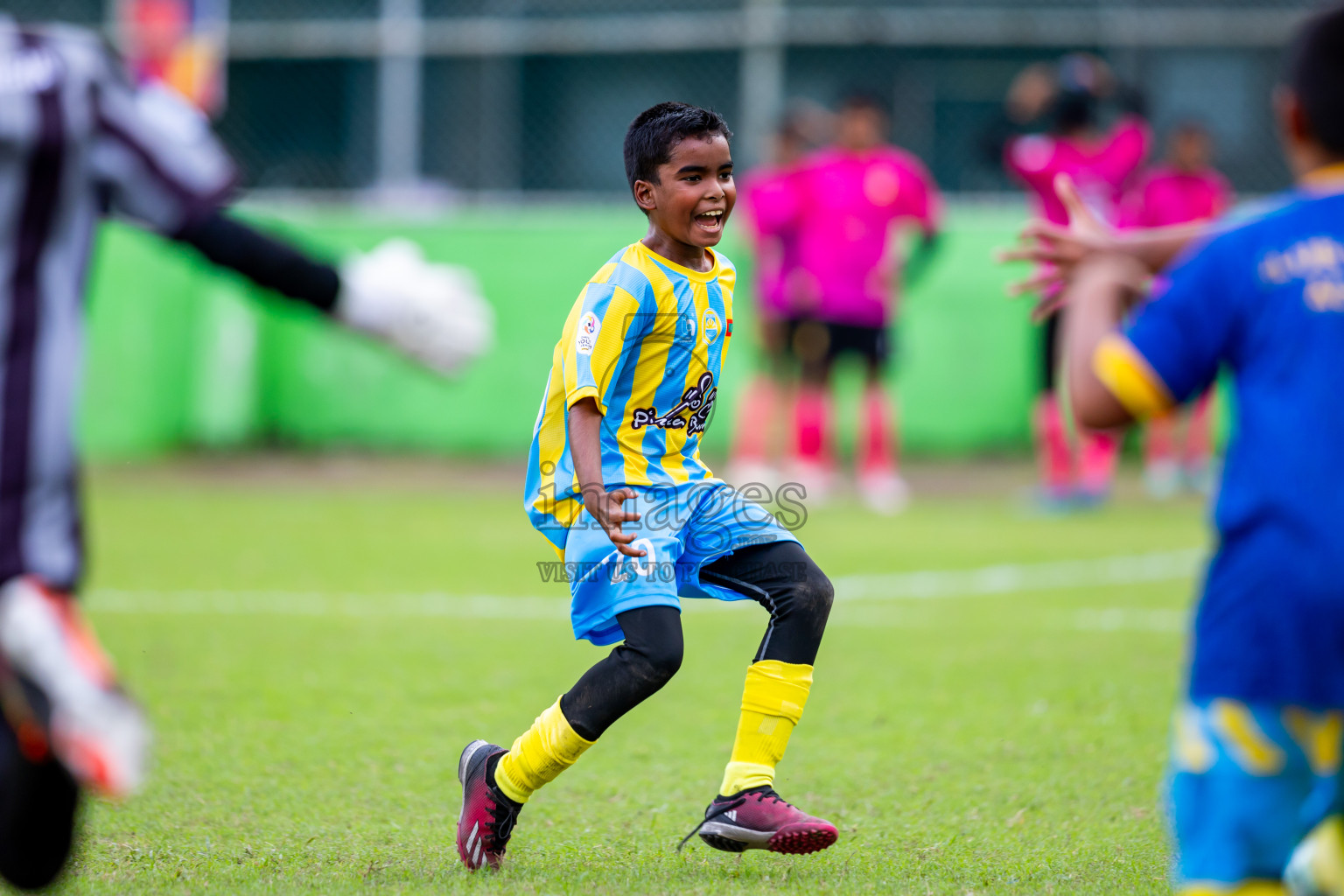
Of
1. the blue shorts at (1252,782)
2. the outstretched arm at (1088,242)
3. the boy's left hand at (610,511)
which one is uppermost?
the outstretched arm at (1088,242)

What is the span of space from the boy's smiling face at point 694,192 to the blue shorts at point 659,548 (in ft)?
1.90

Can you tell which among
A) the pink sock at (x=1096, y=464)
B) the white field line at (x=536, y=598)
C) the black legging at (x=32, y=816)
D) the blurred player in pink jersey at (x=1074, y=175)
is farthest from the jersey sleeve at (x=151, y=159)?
the pink sock at (x=1096, y=464)

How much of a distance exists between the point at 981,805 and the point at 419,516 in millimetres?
6686

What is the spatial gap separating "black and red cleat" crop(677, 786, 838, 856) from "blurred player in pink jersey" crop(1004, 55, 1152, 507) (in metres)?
7.29

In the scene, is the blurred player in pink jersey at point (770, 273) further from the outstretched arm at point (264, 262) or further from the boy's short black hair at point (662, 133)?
the outstretched arm at point (264, 262)

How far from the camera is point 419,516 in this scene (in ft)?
34.1

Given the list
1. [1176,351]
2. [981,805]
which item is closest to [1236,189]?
[981,805]

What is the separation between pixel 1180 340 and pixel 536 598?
221 inches

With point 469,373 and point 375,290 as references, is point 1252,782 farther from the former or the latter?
point 469,373

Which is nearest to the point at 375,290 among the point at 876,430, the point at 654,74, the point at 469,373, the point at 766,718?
the point at 766,718

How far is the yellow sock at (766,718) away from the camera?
3.66m

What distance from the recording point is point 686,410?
12.6 ft

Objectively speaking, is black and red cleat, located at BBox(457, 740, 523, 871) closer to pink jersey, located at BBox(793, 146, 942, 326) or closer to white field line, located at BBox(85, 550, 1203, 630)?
white field line, located at BBox(85, 550, 1203, 630)

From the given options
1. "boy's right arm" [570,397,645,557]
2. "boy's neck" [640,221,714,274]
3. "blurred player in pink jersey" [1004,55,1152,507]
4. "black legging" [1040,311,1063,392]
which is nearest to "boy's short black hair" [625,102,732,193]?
"boy's neck" [640,221,714,274]
